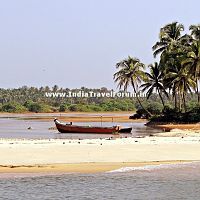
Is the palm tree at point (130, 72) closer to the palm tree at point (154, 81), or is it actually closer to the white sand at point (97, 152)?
the palm tree at point (154, 81)

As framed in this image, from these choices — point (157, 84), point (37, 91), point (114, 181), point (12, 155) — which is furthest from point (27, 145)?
point (37, 91)

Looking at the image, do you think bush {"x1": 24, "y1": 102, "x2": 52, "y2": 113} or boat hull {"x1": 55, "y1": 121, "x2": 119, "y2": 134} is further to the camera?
bush {"x1": 24, "y1": 102, "x2": 52, "y2": 113}

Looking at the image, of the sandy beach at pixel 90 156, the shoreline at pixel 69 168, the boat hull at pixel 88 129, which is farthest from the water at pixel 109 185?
the boat hull at pixel 88 129

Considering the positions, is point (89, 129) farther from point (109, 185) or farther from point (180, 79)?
point (109, 185)

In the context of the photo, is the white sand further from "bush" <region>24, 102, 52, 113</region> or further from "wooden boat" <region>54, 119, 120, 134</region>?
"bush" <region>24, 102, 52, 113</region>

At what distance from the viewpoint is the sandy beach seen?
21.6 metres

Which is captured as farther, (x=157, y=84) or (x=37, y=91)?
(x=37, y=91)

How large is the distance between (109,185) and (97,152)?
26.2ft

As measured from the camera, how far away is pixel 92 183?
18344 millimetres

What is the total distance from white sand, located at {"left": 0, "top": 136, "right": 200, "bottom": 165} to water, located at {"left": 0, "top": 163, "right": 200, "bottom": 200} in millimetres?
2979

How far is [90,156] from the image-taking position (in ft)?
80.3

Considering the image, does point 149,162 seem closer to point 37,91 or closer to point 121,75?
point 121,75

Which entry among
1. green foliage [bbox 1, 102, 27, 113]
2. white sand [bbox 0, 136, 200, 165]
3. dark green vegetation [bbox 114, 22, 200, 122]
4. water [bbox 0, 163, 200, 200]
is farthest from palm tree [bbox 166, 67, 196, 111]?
green foliage [bbox 1, 102, 27, 113]

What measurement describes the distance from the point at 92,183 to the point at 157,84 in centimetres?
5795
